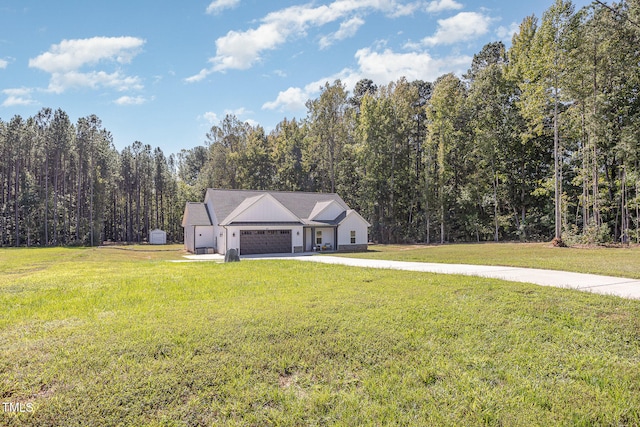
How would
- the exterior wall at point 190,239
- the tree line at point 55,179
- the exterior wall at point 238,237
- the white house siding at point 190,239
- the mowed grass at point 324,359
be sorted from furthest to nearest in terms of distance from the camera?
the tree line at point 55,179, the exterior wall at point 190,239, the white house siding at point 190,239, the exterior wall at point 238,237, the mowed grass at point 324,359

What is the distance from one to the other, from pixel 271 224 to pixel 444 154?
60.3 feet

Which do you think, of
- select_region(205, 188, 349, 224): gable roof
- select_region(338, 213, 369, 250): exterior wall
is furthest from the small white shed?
select_region(338, 213, 369, 250): exterior wall

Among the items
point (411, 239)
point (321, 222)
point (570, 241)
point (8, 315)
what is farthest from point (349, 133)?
point (8, 315)

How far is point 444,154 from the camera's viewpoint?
33.5 meters

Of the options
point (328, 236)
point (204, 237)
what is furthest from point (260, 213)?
point (204, 237)

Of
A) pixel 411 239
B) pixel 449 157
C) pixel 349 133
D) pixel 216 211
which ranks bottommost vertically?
pixel 411 239

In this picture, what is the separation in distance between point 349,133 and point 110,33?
28.3 metres

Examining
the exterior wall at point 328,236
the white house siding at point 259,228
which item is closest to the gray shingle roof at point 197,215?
the white house siding at point 259,228

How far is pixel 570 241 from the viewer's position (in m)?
21.2

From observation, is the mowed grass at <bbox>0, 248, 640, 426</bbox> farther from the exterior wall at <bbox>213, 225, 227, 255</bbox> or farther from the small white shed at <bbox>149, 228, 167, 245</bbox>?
the small white shed at <bbox>149, 228, 167, 245</bbox>

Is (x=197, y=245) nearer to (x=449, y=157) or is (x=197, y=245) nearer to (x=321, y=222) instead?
(x=321, y=222)

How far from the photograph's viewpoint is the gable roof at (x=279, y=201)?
26.2m

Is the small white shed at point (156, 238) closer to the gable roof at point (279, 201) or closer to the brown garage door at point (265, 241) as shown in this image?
the gable roof at point (279, 201)

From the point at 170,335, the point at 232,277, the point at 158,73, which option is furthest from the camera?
the point at 158,73
